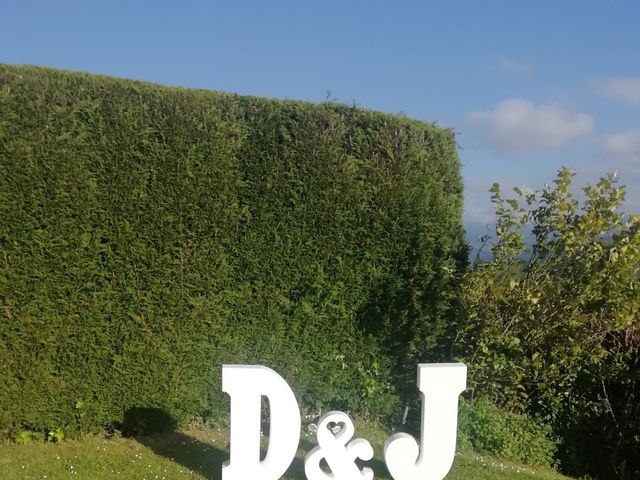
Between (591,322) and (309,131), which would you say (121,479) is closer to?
(309,131)

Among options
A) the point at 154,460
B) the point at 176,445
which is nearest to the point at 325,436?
the point at 154,460

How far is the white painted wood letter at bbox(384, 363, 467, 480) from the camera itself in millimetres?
4750

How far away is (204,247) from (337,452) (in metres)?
2.14

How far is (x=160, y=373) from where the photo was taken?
5.65 m

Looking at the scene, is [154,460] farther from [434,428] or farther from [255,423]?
[434,428]

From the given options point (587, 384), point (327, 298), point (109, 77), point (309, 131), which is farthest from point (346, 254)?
point (587, 384)

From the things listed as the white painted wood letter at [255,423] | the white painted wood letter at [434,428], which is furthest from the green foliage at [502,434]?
the white painted wood letter at [255,423]

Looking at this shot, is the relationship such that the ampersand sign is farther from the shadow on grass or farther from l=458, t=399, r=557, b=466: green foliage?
l=458, t=399, r=557, b=466: green foliage

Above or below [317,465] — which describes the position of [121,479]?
below

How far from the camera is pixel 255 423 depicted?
15.0 feet

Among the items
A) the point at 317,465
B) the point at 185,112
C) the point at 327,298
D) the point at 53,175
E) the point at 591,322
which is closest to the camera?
the point at 317,465

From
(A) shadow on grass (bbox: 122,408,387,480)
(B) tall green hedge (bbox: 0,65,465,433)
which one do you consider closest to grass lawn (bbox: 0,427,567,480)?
(A) shadow on grass (bbox: 122,408,387,480)

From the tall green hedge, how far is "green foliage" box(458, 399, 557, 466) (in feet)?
2.28

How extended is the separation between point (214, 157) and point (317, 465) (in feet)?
9.09
